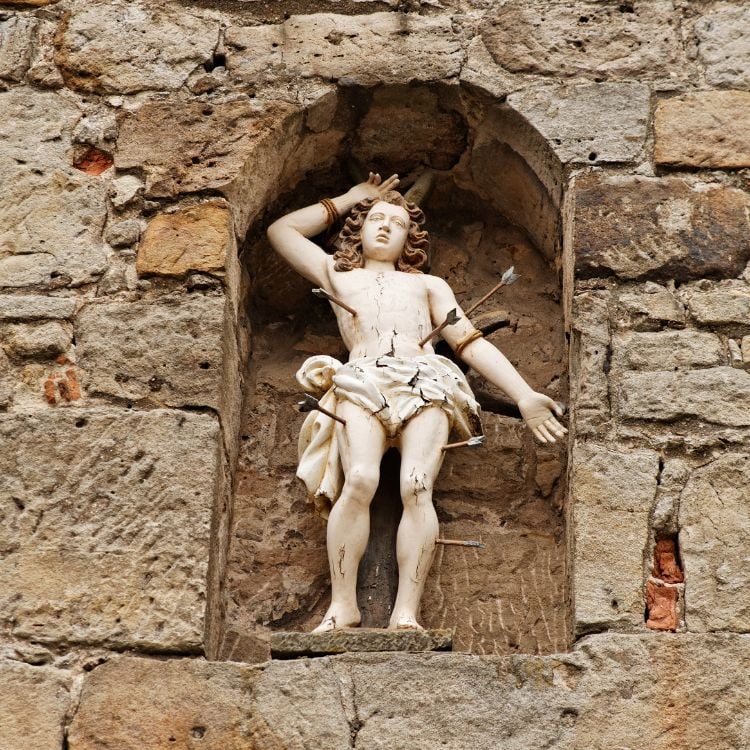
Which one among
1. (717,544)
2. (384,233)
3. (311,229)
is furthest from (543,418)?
(311,229)

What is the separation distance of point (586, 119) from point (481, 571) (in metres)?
1.51

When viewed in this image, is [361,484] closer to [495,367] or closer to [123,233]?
[495,367]

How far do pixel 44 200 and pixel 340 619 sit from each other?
1.70 meters

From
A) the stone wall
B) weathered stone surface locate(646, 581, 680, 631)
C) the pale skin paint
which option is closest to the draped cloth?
the pale skin paint

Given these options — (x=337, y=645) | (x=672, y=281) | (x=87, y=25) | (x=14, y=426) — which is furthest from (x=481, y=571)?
(x=87, y=25)

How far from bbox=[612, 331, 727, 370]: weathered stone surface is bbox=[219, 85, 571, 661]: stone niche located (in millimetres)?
442

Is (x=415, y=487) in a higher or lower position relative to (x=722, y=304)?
lower

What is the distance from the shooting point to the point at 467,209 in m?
6.10

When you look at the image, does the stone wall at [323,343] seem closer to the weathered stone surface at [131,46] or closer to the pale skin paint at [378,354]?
the weathered stone surface at [131,46]

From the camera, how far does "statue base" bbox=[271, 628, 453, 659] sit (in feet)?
15.2

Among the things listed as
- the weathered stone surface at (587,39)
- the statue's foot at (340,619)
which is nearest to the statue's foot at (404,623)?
the statue's foot at (340,619)

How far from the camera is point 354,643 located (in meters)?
4.64

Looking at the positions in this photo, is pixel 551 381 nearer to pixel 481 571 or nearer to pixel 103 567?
pixel 481 571

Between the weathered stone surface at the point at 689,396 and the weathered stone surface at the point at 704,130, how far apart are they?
79 centimetres
